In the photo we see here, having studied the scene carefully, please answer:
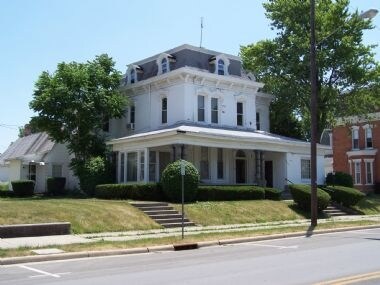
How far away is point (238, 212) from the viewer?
24.3 meters

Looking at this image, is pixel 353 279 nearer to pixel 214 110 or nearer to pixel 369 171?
pixel 214 110

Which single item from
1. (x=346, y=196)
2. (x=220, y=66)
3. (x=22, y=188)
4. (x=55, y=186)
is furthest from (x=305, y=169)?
(x=22, y=188)

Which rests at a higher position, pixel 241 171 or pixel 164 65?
pixel 164 65

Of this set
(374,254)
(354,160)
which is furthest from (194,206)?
(354,160)

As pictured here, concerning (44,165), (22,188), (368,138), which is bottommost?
(22,188)

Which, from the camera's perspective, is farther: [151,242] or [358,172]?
[358,172]

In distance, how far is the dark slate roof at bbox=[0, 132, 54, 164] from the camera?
38.9m

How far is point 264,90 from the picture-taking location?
1631 inches

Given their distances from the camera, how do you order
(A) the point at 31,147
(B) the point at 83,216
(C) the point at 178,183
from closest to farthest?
(B) the point at 83,216
(C) the point at 178,183
(A) the point at 31,147

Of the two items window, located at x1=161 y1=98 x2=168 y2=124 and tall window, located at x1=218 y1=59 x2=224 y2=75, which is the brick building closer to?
tall window, located at x1=218 y1=59 x2=224 y2=75

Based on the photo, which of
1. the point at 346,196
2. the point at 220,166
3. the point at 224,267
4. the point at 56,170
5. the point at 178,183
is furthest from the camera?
the point at 56,170

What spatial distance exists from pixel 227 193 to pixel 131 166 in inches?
286

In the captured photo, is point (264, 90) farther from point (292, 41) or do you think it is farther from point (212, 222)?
point (212, 222)

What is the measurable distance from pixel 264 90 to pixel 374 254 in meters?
29.4
